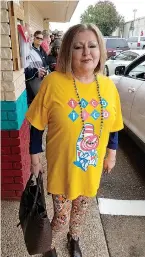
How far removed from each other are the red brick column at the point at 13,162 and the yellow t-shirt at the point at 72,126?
85 cm

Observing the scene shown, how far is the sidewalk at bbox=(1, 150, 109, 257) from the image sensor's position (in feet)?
7.16

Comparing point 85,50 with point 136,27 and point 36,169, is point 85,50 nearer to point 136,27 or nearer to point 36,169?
point 36,169

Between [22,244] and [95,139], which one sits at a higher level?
[95,139]

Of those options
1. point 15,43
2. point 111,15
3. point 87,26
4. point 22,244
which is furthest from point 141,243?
point 111,15

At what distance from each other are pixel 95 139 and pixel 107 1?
51.4 metres

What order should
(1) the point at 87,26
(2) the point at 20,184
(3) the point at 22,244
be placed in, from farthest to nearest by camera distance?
(2) the point at 20,184, (3) the point at 22,244, (1) the point at 87,26

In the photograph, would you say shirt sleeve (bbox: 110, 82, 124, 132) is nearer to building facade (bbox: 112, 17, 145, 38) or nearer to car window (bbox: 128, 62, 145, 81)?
car window (bbox: 128, 62, 145, 81)

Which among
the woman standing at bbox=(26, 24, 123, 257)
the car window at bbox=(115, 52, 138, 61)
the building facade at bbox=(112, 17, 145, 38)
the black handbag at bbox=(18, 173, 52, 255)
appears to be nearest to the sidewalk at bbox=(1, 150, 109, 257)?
the black handbag at bbox=(18, 173, 52, 255)

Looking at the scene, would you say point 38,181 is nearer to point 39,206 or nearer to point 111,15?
point 39,206

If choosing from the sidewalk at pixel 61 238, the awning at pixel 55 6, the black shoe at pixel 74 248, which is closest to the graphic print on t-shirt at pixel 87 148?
the black shoe at pixel 74 248

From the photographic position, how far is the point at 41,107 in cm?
157

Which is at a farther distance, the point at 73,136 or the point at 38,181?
the point at 38,181

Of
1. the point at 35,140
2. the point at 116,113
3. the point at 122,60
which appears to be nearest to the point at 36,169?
the point at 35,140

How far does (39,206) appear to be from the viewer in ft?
5.47
